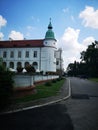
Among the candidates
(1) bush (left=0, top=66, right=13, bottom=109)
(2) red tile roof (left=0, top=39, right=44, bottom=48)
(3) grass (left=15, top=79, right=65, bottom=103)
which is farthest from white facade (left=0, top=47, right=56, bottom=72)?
(1) bush (left=0, top=66, right=13, bottom=109)

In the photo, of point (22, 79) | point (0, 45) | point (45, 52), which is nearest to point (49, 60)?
point (45, 52)

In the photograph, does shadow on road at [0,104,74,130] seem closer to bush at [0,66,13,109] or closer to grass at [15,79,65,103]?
bush at [0,66,13,109]

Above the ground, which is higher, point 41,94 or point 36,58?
point 36,58

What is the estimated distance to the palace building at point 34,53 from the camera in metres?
81.0

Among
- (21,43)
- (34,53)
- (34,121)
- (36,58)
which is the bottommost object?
(34,121)

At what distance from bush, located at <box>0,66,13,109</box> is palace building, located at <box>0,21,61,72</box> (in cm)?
6824

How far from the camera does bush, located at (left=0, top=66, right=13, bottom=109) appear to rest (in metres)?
10.8

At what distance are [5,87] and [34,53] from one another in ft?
237

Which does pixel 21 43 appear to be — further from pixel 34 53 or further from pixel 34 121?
pixel 34 121

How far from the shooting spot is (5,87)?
11.1m

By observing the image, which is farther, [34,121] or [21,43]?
[21,43]

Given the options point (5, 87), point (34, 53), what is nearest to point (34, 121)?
point (5, 87)

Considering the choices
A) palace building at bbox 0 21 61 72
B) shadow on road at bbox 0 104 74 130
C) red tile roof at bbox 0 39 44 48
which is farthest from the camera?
red tile roof at bbox 0 39 44 48

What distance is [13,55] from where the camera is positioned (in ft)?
279
